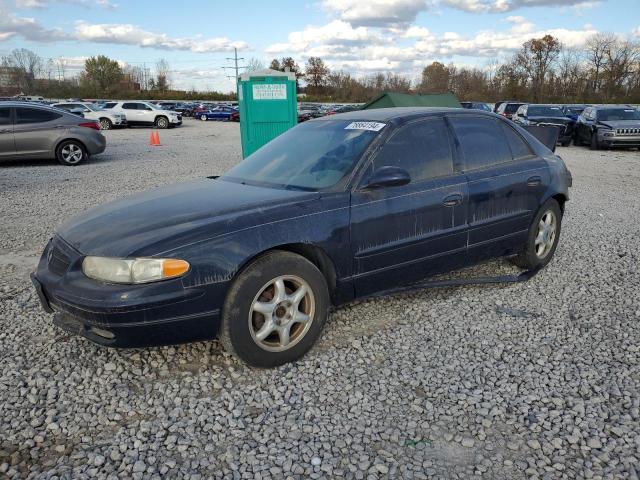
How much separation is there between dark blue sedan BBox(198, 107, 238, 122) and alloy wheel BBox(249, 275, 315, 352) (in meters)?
40.9

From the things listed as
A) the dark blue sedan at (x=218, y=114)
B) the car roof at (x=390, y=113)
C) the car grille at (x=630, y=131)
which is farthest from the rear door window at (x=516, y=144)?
the dark blue sedan at (x=218, y=114)

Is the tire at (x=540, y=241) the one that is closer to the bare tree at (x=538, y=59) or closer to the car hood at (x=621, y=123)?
the car hood at (x=621, y=123)

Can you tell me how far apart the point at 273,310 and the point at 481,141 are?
7.84 ft

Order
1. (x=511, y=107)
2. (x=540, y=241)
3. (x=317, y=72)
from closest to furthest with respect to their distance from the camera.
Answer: (x=540, y=241), (x=511, y=107), (x=317, y=72)

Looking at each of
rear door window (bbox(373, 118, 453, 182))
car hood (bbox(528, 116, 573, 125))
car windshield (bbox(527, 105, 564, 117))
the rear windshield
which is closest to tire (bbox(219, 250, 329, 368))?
rear door window (bbox(373, 118, 453, 182))

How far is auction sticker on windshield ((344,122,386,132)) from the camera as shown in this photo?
3822 millimetres

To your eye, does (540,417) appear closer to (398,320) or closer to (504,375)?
(504,375)

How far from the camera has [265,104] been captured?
33.6 ft

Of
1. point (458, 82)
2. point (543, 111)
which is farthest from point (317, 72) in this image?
point (543, 111)

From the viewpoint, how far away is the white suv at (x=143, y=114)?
31.0 metres

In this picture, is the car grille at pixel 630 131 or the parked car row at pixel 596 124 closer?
the car grille at pixel 630 131

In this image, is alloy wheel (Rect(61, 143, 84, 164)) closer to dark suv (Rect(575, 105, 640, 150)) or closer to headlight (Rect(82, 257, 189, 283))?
headlight (Rect(82, 257, 189, 283))

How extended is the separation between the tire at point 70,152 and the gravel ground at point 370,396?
8.91 meters

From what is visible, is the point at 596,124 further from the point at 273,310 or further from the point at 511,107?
the point at 273,310
